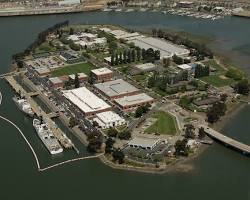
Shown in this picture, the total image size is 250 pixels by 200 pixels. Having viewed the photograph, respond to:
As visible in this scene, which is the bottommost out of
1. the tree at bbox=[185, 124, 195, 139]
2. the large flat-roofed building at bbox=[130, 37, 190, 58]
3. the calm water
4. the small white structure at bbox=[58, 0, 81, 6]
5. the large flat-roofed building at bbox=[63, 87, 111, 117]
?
the calm water

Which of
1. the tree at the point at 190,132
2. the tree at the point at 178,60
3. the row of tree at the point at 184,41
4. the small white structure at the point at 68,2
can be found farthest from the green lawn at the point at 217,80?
the small white structure at the point at 68,2

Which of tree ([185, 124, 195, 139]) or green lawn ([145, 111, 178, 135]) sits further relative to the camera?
green lawn ([145, 111, 178, 135])

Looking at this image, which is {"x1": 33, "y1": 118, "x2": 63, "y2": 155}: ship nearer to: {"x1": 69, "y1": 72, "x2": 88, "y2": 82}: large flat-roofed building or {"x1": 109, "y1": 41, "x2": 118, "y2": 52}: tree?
{"x1": 69, "y1": 72, "x2": 88, "y2": 82}: large flat-roofed building

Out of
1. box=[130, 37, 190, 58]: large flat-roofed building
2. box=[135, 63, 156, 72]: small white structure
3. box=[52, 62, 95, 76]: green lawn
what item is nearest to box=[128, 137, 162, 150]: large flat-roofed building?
box=[135, 63, 156, 72]: small white structure

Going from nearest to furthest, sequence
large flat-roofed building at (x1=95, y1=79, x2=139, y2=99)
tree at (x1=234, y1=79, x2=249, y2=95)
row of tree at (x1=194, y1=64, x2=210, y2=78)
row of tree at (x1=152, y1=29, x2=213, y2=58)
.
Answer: large flat-roofed building at (x1=95, y1=79, x2=139, y2=99), tree at (x1=234, y1=79, x2=249, y2=95), row of tree at (x1=194, y1=64, x2=210, y2=78), row of tree at (x1=152, y1=29, x2=213, y2=58)

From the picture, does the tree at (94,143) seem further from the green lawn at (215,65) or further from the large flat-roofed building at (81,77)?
the green lawn at (215,65)

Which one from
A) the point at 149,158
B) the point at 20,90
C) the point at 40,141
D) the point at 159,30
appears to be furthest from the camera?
the point at 159,30

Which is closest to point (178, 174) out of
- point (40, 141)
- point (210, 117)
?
point (210, 117)

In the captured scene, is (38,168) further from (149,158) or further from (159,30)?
(159,30)
